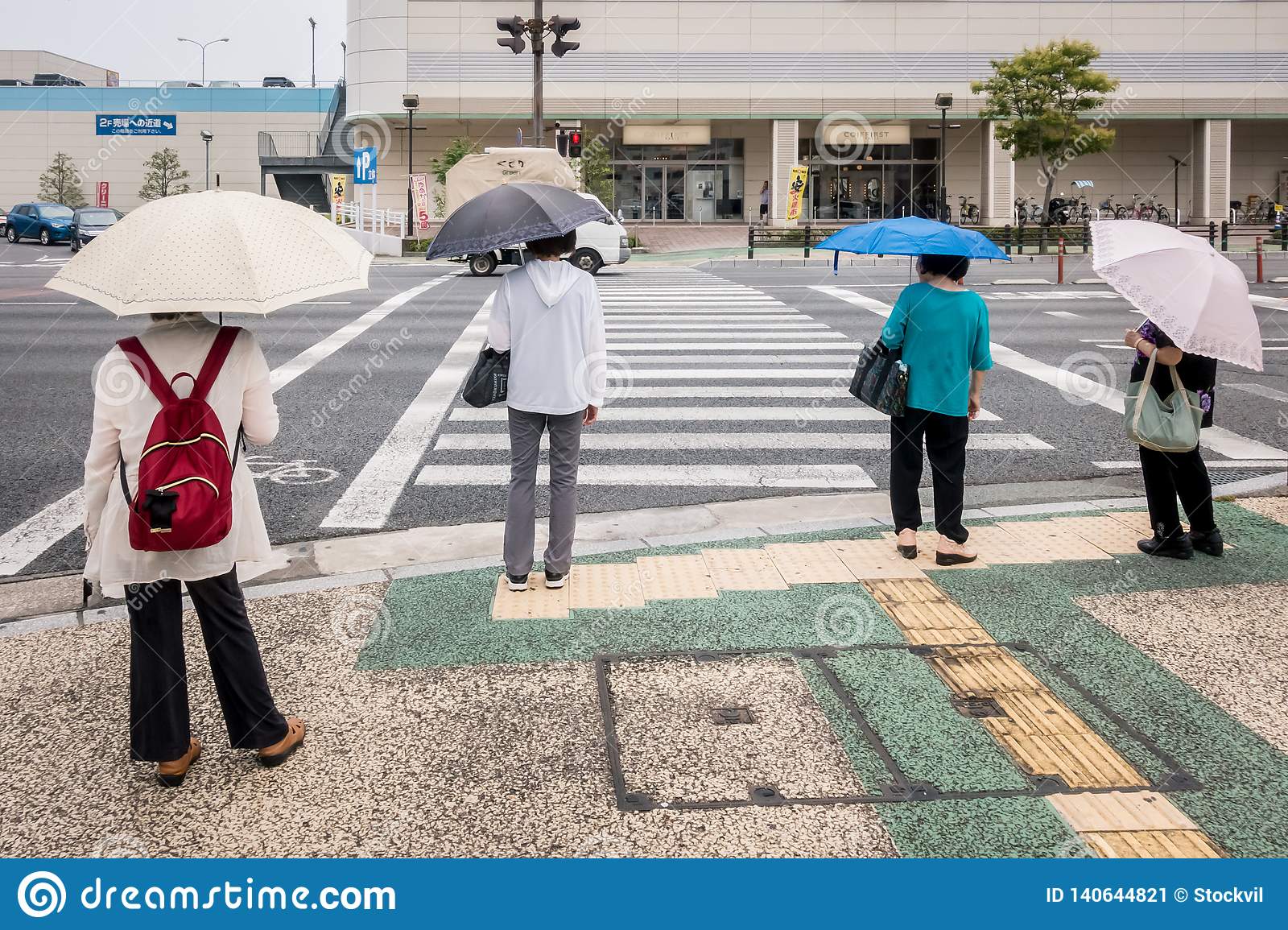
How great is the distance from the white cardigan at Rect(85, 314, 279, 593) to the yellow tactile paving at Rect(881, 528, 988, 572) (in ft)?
12.1

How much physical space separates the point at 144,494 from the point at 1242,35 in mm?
54611

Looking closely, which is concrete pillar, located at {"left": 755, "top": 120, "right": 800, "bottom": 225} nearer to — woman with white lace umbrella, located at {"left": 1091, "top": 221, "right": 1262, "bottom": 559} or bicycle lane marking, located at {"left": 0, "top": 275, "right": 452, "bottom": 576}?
bicycle lane marking, located at {"left": 0, "top": 275, "right": 452, "bottom": 576}

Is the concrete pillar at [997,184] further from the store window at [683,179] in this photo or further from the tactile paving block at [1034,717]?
the tactile paving block at [1034,717]

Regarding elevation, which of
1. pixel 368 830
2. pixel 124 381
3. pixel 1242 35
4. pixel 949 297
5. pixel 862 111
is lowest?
pixel 368 830

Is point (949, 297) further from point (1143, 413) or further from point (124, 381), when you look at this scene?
point (124, 381)

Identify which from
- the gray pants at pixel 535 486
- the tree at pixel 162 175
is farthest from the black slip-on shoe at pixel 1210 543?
the tree at pixel 162 175

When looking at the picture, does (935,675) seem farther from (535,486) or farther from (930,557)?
(535,486)

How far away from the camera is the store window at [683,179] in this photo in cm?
5103

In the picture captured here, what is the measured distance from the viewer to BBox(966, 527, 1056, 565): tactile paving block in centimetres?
648

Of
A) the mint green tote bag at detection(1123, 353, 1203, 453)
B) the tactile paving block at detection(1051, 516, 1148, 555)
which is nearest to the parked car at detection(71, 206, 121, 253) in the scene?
the tactile paving block at detection(1051, 516, 1148, 555)

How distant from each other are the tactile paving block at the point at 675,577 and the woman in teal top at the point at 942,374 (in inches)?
45.6

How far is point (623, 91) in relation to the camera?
161 feet

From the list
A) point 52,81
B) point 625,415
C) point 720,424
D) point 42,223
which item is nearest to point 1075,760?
point 720,424

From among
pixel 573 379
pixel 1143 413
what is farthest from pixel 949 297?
pixel 573 379
